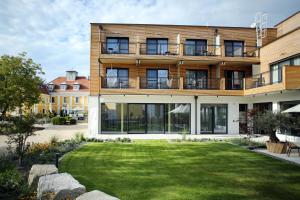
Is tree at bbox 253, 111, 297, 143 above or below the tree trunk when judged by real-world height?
above

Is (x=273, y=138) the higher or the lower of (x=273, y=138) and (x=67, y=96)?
the lower

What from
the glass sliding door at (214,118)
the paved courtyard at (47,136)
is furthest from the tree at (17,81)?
the glass sliding door at (214,118)

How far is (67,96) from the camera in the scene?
6338 cm

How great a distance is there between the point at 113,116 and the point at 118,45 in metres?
6.33

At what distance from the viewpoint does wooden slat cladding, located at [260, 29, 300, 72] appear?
59.6 ft

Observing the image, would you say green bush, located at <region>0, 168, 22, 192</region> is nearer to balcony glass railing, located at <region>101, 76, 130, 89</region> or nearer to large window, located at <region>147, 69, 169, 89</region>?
balcony glass railing, located at <region>101, 76, 130, 89</region>

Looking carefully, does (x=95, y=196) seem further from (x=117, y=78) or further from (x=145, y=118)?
(x=117, y=78)

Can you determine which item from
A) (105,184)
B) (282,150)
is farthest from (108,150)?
(282,150)

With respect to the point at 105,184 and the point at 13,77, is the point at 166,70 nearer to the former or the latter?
the point at 13,77

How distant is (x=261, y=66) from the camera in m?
23.4

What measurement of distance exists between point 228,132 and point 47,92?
158ft

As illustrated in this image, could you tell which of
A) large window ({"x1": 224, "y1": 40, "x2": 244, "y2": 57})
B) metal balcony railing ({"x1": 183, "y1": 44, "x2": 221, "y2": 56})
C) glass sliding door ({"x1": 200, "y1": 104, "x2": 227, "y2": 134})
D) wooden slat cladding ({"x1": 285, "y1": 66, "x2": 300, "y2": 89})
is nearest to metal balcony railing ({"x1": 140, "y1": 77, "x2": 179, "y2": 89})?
metal balcony railing ({"x1": 183, "y1": 44, "x2": 221, "y2": 56})

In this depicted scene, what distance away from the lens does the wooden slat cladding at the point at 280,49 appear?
1817 cm

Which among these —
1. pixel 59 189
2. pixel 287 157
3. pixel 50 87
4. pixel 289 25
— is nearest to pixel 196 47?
pixel 289 25
